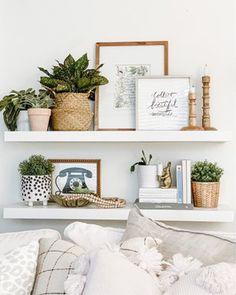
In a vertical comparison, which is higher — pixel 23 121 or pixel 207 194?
pixel 23 121

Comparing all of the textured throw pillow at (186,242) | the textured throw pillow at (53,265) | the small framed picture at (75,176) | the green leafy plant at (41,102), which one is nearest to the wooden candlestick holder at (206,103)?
the small framed picture at (75,176)

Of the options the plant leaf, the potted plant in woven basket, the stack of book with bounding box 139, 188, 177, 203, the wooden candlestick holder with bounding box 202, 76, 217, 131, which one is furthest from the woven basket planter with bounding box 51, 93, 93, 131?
the wooden candlestick holder with bounding box 202, 76, 217, 131

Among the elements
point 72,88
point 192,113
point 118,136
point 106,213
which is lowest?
point 106,213

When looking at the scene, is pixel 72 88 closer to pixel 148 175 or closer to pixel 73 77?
pixel 73 77

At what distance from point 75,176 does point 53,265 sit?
3.44ft

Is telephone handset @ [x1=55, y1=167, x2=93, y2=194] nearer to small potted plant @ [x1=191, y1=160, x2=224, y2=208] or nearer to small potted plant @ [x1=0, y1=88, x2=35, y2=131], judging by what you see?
small potted plant @ [x1=0, y1=88, x2=35, y2=131]

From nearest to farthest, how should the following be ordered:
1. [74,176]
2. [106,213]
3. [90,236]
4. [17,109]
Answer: [90,236] < [106,213] < [17,109] < [74,176]

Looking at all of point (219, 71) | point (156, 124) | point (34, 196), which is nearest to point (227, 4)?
point (219, 71)

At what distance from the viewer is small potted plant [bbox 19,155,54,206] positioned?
2.20 metres

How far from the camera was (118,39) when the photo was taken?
2.31m

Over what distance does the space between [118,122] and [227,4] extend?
0.86 m

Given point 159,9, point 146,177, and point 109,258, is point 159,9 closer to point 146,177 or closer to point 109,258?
point 146,177

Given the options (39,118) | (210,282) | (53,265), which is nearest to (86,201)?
(39,118)

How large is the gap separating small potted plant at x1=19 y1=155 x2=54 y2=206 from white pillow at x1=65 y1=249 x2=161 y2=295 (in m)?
1.07
